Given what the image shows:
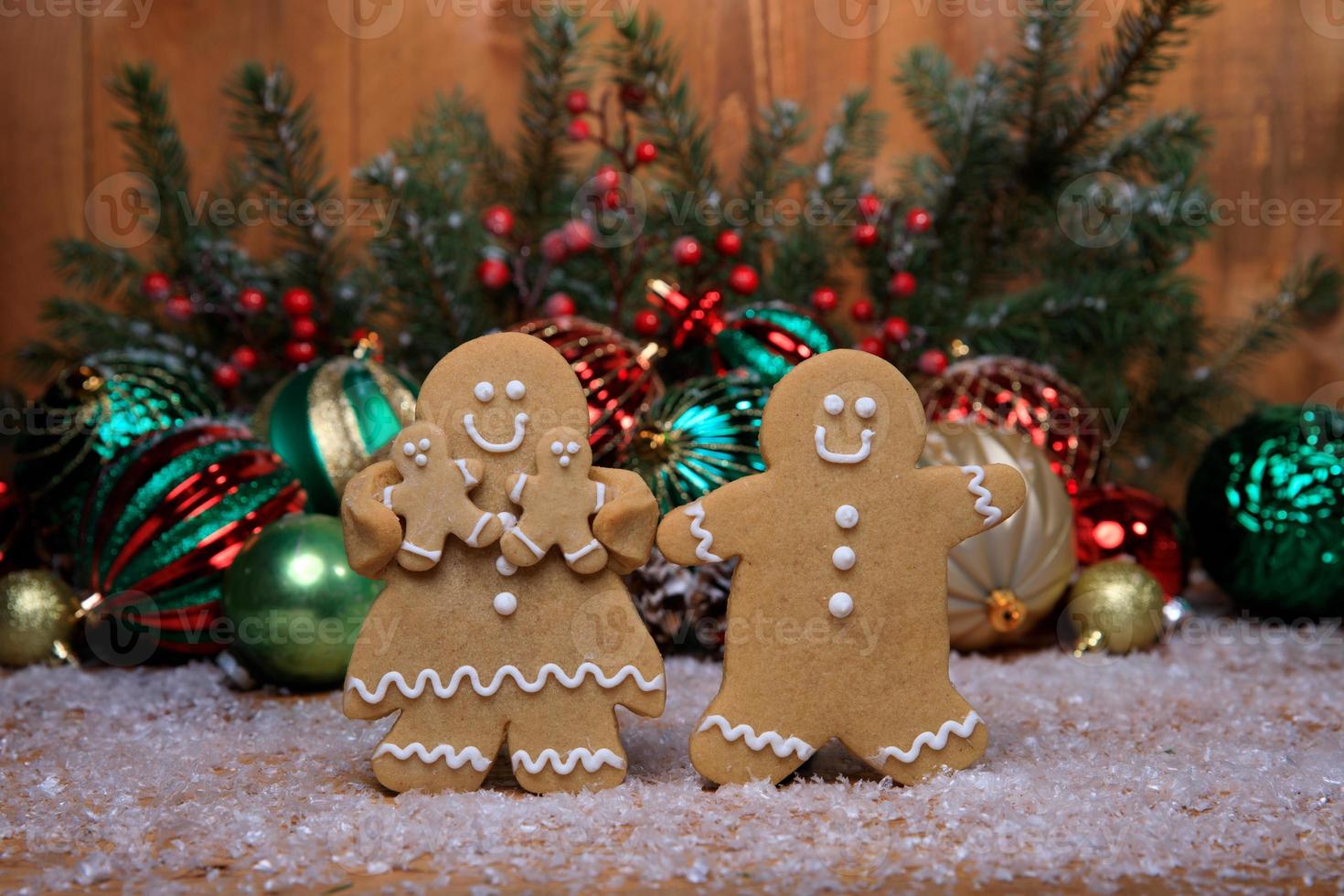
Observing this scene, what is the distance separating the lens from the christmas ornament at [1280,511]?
4.61 feet

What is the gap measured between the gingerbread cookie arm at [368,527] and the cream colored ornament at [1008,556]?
0.64 metres

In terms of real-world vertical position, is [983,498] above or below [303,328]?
below

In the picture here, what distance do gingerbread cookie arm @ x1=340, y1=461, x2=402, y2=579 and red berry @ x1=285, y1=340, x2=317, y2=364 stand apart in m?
0.67

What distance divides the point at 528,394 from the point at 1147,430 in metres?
1.16

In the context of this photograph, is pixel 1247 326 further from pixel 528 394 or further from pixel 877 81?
pixel 528 394

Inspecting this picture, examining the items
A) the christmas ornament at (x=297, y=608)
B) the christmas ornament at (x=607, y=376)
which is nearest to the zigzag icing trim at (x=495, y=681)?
the christmas ornament at (x=297, y=608)

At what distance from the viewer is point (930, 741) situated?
906 millimetres

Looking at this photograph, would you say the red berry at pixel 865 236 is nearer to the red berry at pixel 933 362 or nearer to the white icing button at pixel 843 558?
the red berry at pixel 933 362

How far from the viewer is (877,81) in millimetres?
1849

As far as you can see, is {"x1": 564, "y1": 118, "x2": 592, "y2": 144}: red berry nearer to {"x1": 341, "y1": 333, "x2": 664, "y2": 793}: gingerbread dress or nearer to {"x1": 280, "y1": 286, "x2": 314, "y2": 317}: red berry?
{"x1": 280, "y1": 286, "x2": 314, "y2": 317}: red berry

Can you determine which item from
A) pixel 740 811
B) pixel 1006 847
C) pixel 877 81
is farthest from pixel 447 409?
pixel 877 81

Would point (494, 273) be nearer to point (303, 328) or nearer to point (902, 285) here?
point (303, 328)

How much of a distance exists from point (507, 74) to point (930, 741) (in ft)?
4.31

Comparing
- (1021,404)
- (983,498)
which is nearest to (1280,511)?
(1021,404)
